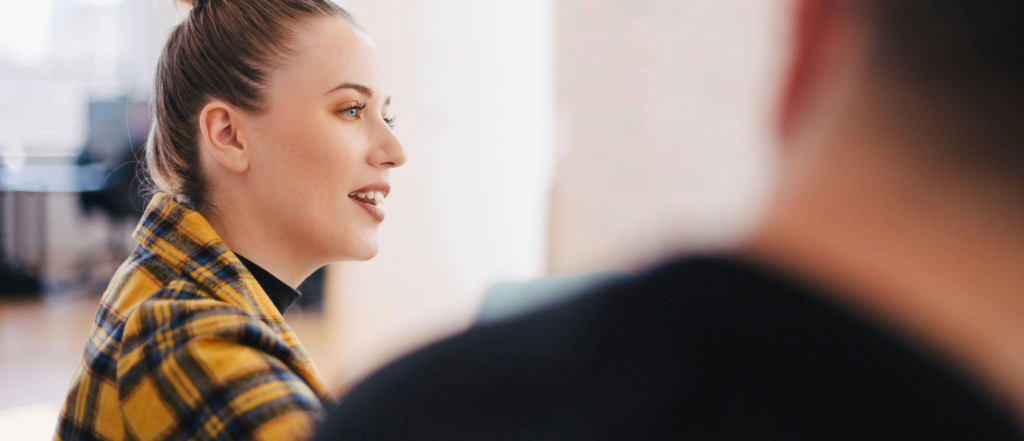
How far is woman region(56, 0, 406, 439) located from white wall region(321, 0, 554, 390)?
1328 mm

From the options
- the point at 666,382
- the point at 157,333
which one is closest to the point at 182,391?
the point at 157,333

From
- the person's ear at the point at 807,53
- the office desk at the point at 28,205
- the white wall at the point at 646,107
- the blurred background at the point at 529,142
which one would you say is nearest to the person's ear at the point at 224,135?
the person's ear at the point at 807,53

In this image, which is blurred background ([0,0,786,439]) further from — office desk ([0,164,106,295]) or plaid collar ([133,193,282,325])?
office desk ([0,164,106,295])

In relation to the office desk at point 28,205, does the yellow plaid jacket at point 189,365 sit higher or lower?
higher

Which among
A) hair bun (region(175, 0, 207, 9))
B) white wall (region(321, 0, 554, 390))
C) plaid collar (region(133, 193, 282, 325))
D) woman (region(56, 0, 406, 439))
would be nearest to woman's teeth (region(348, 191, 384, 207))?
woman (region(56, 0, 406, 439))

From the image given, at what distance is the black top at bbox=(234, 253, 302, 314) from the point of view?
109cm

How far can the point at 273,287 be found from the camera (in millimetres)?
1107

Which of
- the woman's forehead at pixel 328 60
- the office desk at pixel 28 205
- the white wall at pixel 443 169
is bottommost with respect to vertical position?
the office desk at pixel 28 205

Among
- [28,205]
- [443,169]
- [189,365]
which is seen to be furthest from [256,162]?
[28,205]

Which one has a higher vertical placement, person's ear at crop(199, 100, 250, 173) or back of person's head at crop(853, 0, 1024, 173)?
back of person's head at crop(853, 0, 1024, 173)

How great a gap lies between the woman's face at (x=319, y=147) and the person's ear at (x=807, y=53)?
2.86ft

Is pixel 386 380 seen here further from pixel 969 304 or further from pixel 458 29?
pixel 458 29

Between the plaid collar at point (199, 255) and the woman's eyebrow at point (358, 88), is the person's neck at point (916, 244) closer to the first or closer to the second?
the plaid collar at point (199, 255)

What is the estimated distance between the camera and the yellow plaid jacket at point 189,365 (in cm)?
73
